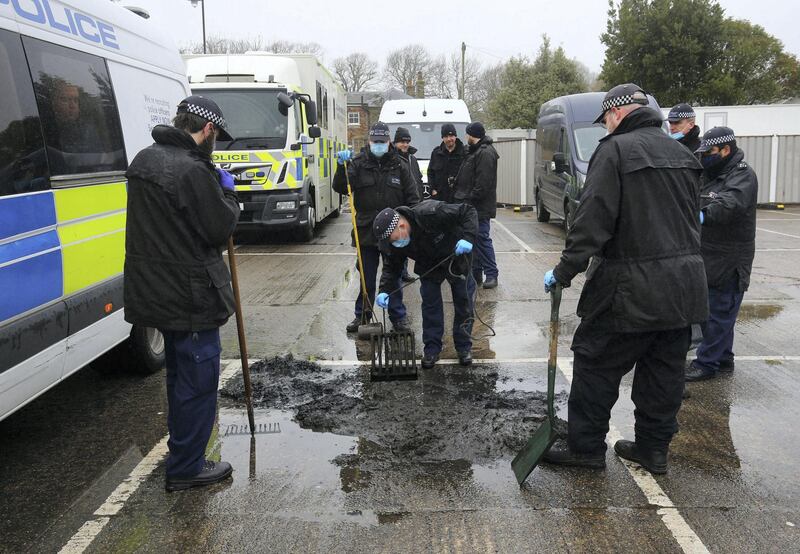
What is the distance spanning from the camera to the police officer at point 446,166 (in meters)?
9.02

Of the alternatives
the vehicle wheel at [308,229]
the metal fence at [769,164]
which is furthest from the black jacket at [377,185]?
the metal fence at [769,164]

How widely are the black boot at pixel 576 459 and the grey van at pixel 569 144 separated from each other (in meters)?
8.17

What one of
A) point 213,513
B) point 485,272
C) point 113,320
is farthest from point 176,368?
point 485,272

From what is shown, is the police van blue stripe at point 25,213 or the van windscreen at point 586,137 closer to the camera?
the police van blue stripe at point 25,213

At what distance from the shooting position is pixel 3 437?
Answer: 175 inches

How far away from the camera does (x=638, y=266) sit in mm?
3543

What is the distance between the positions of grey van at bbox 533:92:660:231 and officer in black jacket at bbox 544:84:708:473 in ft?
26.7

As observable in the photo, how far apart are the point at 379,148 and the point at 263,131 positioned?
5742 millimetres

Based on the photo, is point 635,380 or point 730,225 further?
point 730,225

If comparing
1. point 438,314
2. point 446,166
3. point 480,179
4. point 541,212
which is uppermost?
point 446,166

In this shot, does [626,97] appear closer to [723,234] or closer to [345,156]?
[723,234]

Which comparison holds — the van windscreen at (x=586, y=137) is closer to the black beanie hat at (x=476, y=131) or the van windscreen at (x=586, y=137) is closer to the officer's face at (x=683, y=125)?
the black beanie hat at (x=476, y=131)

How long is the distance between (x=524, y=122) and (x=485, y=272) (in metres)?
31.0

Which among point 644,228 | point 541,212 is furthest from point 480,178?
point 541,212
